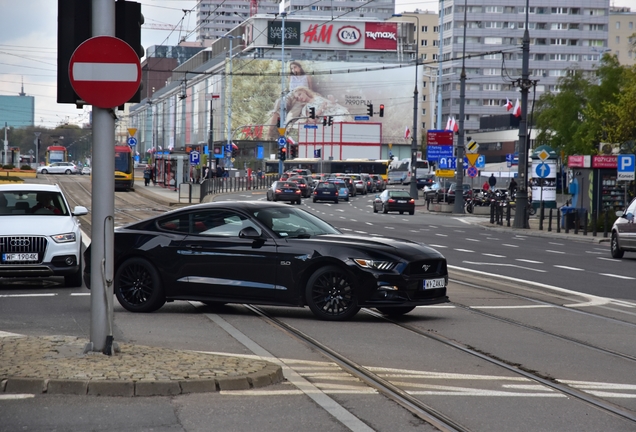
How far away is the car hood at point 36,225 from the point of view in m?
15.4

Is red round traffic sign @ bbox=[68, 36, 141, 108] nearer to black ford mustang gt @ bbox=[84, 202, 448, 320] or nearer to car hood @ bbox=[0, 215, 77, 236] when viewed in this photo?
black ford mustang gt @ bbox=[84, 202, 448, 320]

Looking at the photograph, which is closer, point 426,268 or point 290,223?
point 426,268

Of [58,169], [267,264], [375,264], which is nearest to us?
[375,264]

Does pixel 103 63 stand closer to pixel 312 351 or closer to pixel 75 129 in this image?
pixel 312 351

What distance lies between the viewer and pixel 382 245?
12.0 meters

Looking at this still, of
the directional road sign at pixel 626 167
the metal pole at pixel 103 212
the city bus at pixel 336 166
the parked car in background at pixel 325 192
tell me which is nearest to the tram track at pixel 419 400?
the metal pole at pixel 103 212

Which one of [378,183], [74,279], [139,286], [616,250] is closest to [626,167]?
[616,250]

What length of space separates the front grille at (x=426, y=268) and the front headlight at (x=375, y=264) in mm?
184

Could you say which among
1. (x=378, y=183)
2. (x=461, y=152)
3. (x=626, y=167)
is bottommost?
(x=378, y=183)

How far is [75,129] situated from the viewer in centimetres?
17050

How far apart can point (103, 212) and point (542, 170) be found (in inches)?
1412

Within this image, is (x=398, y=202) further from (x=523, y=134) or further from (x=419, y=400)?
(x=419, y=400)

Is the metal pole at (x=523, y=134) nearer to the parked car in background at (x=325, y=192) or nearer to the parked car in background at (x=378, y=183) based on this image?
the parked car in background at (x=325, y=192)

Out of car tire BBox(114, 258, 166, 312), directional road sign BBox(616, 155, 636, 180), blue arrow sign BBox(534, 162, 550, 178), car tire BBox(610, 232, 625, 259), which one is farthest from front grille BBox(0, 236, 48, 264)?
blue arrow sign BBox(534, 162, 550, 178)
